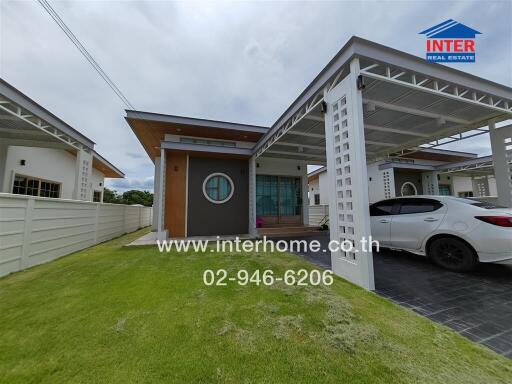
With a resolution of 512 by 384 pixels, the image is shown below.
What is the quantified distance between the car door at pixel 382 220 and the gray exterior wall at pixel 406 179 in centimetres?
818

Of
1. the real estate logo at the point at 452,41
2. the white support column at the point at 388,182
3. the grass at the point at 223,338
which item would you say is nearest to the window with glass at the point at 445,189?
the white support column at the point at 388,182

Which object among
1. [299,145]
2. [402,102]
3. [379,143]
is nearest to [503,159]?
[379,143]

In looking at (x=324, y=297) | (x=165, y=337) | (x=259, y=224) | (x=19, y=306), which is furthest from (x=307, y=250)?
(x=19, y=306)

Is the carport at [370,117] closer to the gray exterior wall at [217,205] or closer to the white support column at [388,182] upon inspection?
the gray exterior wall at [217,205]

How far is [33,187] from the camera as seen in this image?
810 cm

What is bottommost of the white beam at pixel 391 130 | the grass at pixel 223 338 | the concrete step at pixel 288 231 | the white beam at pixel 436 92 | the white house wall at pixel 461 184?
the grass at pixel 223 338

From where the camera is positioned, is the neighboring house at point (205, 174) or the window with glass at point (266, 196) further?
the window with glass at point (266, 196)

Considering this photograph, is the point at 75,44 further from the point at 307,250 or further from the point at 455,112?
the point at 455,112

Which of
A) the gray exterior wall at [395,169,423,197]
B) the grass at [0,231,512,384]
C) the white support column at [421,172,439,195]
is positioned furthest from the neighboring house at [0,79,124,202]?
the white support column at [421,172,439,195]

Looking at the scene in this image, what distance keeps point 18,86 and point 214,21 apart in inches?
219

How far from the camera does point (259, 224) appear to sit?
8.14m

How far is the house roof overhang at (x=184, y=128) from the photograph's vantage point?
6.61m

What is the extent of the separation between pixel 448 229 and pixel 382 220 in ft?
3.66

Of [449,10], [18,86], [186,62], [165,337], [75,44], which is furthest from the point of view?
[186,62]
